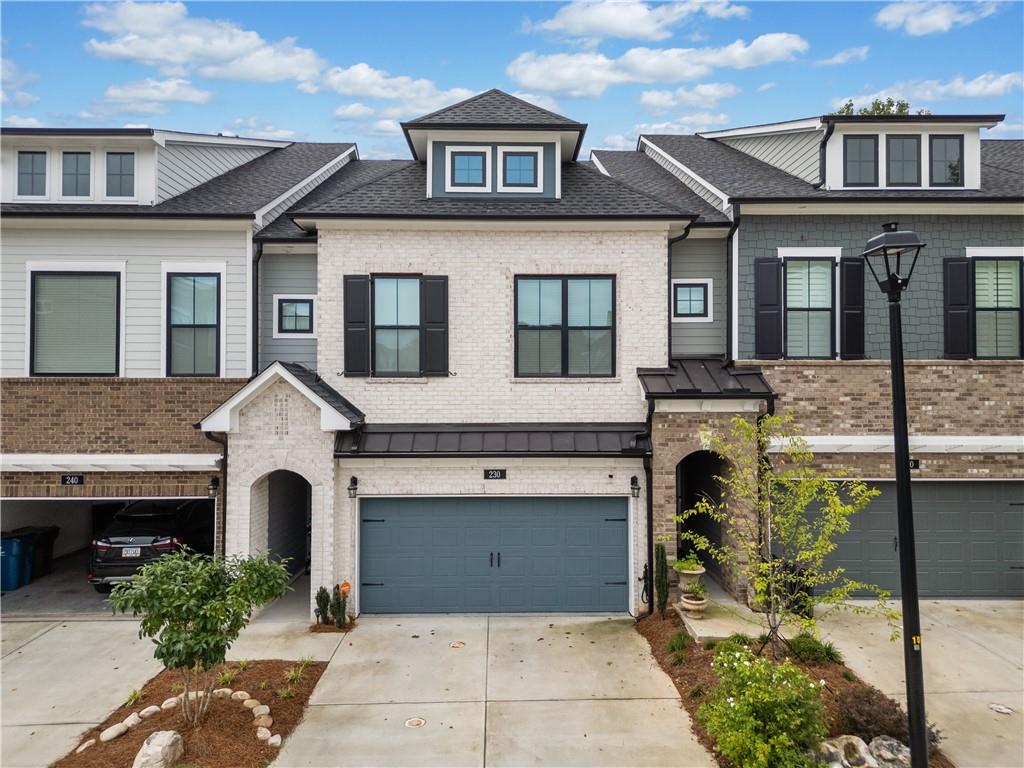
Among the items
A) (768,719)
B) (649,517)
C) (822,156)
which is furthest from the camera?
(822,156)

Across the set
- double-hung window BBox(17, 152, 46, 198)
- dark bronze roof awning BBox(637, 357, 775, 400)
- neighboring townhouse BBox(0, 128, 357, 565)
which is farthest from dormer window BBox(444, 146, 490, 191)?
double-hung window BBox(17, 152, 46, 198)

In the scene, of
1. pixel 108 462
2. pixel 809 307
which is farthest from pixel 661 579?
pixel 108 462

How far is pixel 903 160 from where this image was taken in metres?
11.6

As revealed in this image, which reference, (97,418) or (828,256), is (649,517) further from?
(97,418)

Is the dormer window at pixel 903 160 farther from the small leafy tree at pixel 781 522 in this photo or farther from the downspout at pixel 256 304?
the downspout at pixel 256 304

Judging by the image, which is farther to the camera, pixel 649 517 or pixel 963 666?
pixel 649 517

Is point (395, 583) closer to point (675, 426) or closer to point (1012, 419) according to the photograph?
point (675, 426)

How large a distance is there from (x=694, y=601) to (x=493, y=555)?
3477 mm

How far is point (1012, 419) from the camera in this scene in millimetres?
10977

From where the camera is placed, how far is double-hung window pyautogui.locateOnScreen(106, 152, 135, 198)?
1158 cm

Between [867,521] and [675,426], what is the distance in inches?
164

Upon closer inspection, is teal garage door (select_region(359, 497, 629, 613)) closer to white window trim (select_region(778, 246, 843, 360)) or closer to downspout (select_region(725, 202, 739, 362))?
downspout (select_region(725, 202, 739, 362))

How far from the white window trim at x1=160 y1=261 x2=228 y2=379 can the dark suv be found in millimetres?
2754

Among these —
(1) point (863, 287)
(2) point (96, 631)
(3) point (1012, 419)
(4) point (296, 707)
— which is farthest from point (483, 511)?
(3) point (1012, 419)
